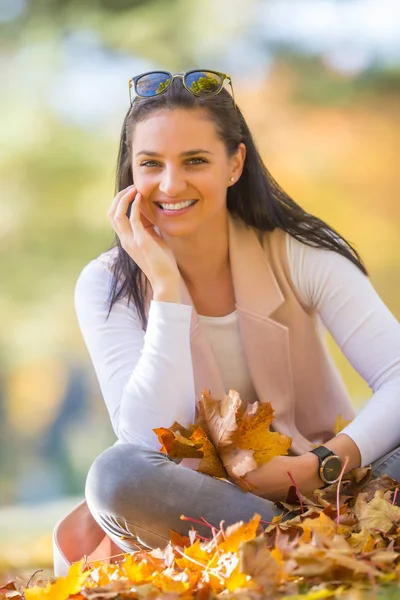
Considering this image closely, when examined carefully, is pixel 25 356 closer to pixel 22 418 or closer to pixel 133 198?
pixel 22 418

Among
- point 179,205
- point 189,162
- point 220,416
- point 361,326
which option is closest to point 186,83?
point 189,162

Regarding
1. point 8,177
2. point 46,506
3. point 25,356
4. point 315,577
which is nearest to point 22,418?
point 25,356

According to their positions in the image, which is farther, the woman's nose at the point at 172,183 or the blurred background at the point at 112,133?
the blurred background at the point at 112,133

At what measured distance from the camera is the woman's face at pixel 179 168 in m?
2.73

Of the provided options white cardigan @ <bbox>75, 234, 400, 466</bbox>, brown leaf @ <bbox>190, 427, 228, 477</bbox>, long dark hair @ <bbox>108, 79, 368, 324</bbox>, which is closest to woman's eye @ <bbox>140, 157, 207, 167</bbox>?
long dark hair @ <bbox>108, 79, 368, 324</bbox>

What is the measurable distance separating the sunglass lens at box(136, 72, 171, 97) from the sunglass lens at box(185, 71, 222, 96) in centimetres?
A: 7

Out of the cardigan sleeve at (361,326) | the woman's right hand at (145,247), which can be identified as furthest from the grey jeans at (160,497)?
the woman's right hand at (145,247)

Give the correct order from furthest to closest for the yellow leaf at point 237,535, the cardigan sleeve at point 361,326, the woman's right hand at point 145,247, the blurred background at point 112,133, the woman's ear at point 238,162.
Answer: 1. the blurred background at point 112,133
2. the woman's ear at point 238,162
3. the woman's right hand at point 145,247
4. the cardigan sleeve at point 361,326
5. the yellow leaf at point 237,535

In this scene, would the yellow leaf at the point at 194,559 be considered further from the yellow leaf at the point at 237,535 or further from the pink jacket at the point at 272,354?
the pink jacket at the point at 272,354

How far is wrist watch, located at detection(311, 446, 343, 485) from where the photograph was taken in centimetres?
243

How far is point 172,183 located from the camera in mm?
2699

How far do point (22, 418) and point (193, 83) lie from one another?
5.04 meters

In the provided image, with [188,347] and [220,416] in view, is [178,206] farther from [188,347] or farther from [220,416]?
[220,416]

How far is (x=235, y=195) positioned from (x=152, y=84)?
47 cm
